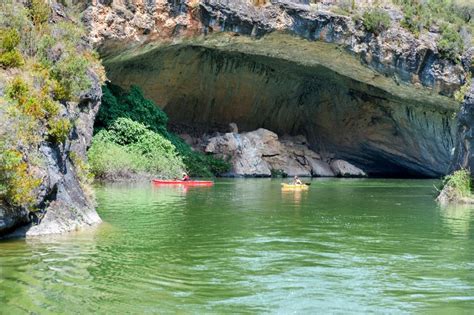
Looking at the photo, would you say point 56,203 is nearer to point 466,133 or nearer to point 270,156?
point 466,133

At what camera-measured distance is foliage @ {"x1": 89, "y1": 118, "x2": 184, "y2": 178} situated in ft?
100

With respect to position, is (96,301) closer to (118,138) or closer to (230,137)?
(118,138)

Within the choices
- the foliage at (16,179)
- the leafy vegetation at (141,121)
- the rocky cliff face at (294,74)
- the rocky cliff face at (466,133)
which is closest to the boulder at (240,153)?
the leafy vegetation at (141,121)

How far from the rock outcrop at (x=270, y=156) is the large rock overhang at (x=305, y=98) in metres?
1.78

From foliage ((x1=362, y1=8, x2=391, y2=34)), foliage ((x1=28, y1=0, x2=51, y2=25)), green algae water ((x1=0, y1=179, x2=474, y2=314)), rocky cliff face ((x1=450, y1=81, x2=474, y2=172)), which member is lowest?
green algae water ((x1=0, y1=179, x2=474, y2=314))

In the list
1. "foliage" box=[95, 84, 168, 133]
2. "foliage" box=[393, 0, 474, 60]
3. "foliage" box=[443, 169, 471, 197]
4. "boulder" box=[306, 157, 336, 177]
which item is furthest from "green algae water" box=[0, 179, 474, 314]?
"boulder" box=[306, 157, 336, 177]

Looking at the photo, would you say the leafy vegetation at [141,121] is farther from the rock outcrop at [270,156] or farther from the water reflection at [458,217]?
the water reflection at [458,217]

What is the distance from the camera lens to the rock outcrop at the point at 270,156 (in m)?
42.6

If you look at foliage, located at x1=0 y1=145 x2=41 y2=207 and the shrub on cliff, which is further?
the shrub on cliff

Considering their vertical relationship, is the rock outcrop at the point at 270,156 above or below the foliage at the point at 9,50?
below

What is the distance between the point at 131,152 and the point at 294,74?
16.2 m

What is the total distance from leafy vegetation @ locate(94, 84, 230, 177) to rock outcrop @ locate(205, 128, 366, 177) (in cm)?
136

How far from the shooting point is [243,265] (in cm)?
1035

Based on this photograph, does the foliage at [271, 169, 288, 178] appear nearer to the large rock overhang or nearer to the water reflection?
the large rock overhang
